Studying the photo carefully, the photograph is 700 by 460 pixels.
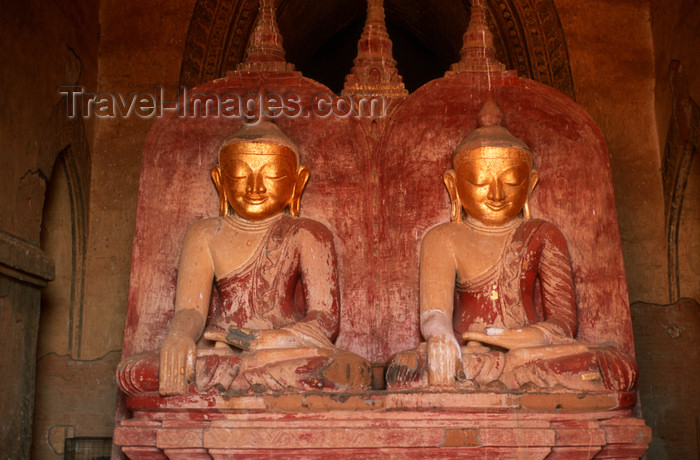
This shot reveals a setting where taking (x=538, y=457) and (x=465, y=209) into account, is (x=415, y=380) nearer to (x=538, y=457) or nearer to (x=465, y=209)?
(x=538, y=457)

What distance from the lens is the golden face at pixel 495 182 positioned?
491 cm

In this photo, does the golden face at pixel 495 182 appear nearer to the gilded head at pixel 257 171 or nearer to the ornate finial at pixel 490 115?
the ornate finial at pixel 490 115

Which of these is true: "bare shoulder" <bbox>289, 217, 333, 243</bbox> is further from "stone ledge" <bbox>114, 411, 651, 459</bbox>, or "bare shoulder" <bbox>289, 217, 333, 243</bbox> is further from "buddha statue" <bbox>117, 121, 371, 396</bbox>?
"stone ledge" <bbox>114, 411, 651, 459</bbox>

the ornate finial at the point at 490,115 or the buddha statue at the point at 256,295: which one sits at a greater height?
the ornate finial at the point at 490,115

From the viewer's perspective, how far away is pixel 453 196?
5156 mm

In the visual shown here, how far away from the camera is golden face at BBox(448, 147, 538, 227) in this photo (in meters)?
4.91

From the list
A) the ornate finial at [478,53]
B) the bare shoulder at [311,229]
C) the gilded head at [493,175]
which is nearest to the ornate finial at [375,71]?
the ornate finial at [478,53]

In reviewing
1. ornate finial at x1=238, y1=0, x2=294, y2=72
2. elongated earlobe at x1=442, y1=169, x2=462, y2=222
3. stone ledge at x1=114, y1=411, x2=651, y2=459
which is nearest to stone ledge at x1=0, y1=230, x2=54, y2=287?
stone ledge at x1=114, y1=411, x2=651, y2=459

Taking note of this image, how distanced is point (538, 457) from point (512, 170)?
169cm

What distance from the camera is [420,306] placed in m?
4.77

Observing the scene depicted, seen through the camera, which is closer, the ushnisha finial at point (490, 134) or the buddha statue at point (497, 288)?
the buddha statue at point (497, 288)

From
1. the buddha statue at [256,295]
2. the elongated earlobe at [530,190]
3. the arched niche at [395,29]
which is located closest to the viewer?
the buddha statue at [256,295]

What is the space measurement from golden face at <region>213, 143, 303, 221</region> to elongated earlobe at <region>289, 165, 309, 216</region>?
148 mm

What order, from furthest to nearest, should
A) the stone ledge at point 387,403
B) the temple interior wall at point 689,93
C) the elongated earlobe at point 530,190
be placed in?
the temple interior wall at point 689,93 → the elongated earlobe at point 530,190 → the stone ledge at point 387,403
